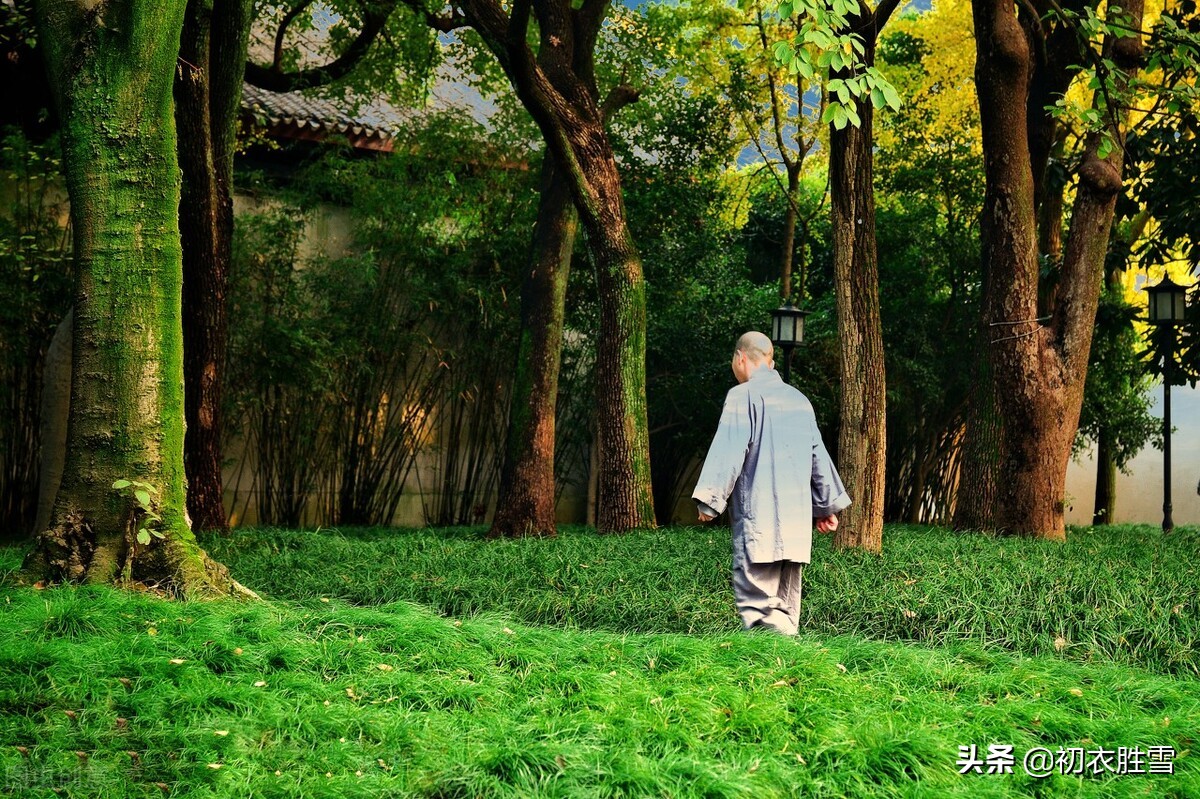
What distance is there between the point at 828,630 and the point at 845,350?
249 centimetres

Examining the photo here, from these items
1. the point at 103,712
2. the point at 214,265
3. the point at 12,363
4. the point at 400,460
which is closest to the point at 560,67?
the point at 214,265

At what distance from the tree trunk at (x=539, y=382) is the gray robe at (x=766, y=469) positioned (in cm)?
429

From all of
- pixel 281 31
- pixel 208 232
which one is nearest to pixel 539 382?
pixel 208 232

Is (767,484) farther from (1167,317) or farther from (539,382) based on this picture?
(1167,317)

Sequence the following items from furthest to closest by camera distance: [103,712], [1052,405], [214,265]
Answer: [1052,405] → [214,265] → [103,712]

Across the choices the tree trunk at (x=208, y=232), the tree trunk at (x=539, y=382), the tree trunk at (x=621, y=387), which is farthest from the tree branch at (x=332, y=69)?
the tree trunk at (x=621, y=387)

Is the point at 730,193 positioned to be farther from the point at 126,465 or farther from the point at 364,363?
the point at 126,465

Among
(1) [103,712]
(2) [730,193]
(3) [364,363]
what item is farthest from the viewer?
(2) [730,193]

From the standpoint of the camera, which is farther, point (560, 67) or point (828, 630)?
point (560, 67)

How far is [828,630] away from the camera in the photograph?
5348 millimetres

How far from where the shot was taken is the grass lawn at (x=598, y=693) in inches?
116

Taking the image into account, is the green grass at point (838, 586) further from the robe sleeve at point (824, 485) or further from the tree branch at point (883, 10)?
the tree branch at point (883, 10)

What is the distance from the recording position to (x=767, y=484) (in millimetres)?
4816

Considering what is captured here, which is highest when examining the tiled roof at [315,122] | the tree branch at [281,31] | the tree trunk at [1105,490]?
the tree branch at [281,31]
